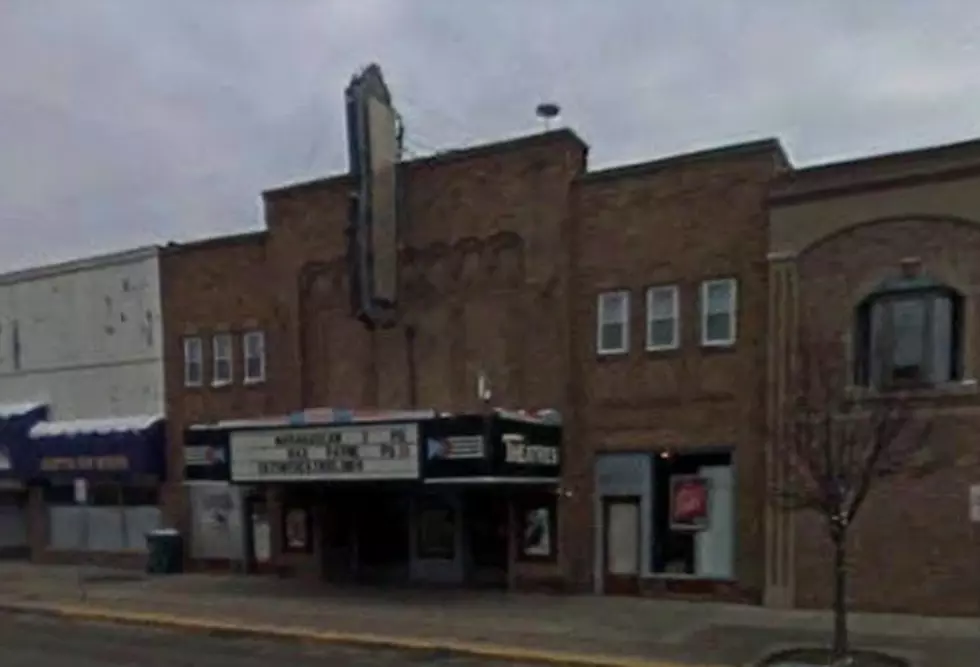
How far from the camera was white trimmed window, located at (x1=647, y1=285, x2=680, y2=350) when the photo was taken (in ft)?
56.4

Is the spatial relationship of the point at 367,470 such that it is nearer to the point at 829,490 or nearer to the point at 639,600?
the point at 639,600

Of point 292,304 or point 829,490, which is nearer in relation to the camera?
point 829,490

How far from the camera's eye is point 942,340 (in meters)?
15.0

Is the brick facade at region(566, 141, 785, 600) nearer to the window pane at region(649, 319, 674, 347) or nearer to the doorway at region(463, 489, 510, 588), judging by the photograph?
the window pane at region(649, 319, 674, 347)

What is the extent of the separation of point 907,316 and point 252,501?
571 inches

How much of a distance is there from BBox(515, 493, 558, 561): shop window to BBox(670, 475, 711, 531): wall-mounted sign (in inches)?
90.2

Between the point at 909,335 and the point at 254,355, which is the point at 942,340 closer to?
the point at 909,335

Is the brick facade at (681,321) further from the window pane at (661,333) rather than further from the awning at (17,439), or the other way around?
the awning at (17,439)

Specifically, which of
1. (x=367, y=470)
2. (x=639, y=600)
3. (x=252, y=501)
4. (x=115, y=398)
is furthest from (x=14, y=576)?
(x=639, y=600)

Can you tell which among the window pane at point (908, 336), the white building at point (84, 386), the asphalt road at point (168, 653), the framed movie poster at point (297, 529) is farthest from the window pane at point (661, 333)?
the white building at point (84, 386)

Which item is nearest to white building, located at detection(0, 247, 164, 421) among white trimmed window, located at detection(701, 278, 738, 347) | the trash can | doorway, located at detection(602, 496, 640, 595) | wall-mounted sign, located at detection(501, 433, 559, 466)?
the trash can

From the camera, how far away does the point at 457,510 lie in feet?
63.0

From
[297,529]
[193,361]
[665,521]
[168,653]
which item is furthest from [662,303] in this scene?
[193,361]

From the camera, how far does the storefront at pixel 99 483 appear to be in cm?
2314
